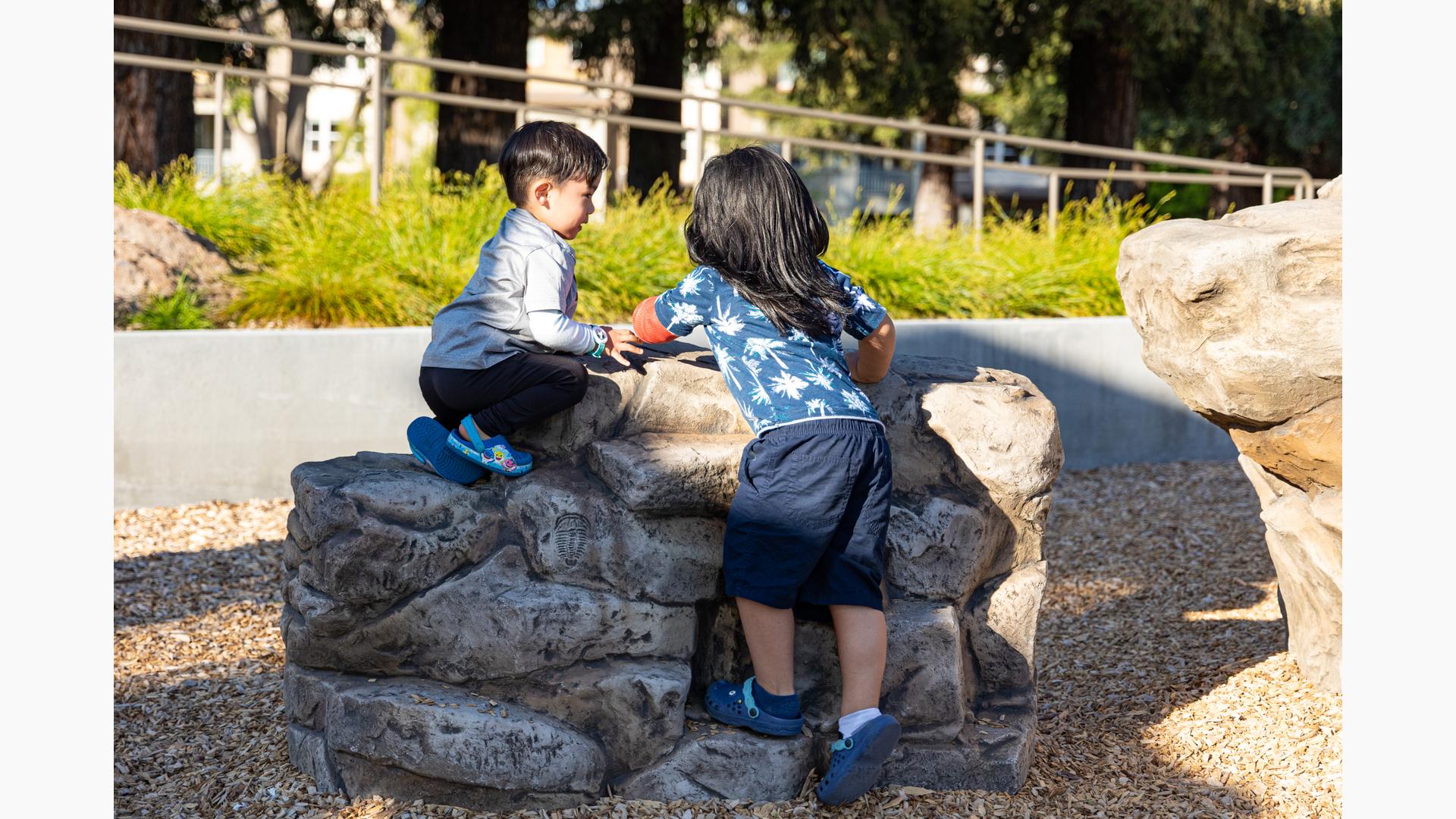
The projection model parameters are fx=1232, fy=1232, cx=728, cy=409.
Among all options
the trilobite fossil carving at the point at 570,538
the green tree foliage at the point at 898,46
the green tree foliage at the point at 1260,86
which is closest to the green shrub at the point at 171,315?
the trilobite fossil carving at the point at 570,538

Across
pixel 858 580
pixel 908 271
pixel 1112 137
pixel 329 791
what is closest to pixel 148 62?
pixel 908 271

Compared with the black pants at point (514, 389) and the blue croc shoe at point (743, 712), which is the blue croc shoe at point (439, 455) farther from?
the blue croc shoe at point (743, 712)

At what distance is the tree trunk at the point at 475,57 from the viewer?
9.88 metres

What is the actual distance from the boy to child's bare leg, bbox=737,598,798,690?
667 millimetres

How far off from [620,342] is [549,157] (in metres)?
0.50

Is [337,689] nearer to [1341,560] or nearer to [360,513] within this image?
[360,513]

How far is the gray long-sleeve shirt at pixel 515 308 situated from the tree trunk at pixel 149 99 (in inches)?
233

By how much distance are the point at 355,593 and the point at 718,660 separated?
90 centimetres

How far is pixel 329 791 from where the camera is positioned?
119 inches

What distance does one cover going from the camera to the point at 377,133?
23.4 ft

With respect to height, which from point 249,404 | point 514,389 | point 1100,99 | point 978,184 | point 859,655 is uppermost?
point 1100,99

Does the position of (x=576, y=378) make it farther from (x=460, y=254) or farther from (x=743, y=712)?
(x=460, y=254)

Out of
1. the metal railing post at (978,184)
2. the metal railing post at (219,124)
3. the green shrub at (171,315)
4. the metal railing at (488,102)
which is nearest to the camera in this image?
the green shrub at (171,315)

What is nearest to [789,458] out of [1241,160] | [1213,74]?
[1213,74]
